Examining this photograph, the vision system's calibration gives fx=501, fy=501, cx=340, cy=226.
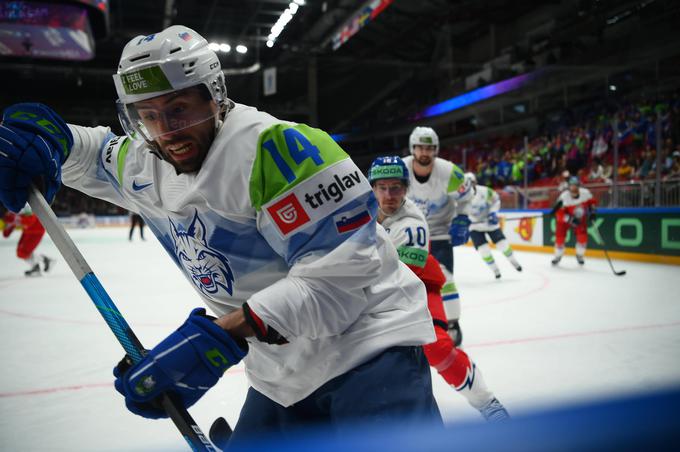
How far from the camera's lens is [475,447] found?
0.41m

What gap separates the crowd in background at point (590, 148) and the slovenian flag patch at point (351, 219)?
7901mm

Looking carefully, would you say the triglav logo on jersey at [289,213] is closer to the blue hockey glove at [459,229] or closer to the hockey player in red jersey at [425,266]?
the hockey player in red jersey at [425,266]

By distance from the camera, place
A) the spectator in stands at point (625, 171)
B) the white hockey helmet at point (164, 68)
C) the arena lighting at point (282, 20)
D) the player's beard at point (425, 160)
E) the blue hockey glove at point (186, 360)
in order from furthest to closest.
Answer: the arena lighting at point (282, 20), the spectator in stands at point (625, 171), the player's beard at point (425, 160), the white hockey helmet at point (164, 68), the blue hockey glove at point (186, 360)

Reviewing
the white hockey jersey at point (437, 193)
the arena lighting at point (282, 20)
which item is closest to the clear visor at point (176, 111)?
the white hockey jersey at point (437, 193)

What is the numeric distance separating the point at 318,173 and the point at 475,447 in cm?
67

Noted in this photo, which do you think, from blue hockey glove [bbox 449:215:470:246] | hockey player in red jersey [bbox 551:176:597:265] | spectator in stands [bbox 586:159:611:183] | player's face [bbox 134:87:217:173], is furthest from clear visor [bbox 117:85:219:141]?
spectator in stands [bbox 586:159:611:183]

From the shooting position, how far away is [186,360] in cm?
94

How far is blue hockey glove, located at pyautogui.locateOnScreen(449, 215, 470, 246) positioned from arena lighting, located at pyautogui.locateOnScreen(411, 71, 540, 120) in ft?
40.5

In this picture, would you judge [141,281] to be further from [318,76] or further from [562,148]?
[318,76]

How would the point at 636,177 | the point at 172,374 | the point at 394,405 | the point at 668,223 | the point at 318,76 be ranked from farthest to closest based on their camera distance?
the point at 318,76
the point at 636,177
the point at 668,223
the point at 394,405
the point at 172,374

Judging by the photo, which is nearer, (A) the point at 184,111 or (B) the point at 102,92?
(A) the point at 184,111

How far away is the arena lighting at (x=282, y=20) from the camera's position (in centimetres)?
1628

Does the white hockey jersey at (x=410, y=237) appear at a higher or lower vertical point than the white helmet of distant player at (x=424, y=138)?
lower

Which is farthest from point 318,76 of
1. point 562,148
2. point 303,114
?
point 562,148
